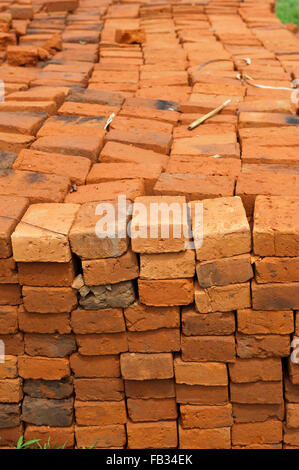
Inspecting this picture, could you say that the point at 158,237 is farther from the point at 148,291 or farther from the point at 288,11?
the point at 288,11

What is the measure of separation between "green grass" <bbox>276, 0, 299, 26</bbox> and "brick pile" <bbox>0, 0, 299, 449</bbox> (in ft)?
35.6

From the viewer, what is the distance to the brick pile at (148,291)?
3.48 metres

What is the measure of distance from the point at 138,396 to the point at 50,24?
704 cm

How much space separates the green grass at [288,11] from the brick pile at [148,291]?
10.8 meters

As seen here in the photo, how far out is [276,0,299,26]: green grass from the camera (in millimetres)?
14749

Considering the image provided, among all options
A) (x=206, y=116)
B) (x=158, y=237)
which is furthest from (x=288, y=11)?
(x=158, y=237)

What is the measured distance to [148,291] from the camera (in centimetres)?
356

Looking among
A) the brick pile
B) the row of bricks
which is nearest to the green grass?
the brick pile

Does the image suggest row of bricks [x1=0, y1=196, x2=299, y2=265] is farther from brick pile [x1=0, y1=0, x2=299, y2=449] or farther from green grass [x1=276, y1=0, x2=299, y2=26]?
green grass [x1=276, y1=0, x2=299, y2=26]

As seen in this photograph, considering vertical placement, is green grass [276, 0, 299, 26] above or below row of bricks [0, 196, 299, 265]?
below

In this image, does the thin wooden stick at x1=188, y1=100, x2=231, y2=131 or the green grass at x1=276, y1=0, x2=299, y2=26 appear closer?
the thin wooden stick at x1=188, y1=100, x2=231, y2=131

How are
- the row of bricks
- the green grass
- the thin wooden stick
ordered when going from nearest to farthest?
the row of bricks
the thin wooden stick
the green grass

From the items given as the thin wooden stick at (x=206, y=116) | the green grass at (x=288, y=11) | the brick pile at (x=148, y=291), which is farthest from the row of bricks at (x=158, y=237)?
the green grass at (x=288, y=11)

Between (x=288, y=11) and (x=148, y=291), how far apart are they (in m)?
13.5
